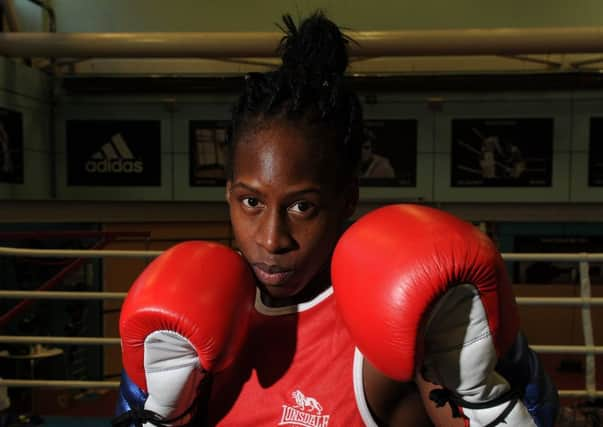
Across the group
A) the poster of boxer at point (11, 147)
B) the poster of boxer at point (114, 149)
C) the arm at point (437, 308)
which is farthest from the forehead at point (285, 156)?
the poster of boxer at point (114, 149)

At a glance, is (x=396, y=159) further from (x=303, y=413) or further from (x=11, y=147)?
(x=303, y=413)

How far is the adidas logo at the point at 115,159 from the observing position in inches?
202

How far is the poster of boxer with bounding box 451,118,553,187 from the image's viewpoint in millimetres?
4836

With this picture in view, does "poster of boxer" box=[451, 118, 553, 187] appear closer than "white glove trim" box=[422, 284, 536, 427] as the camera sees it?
No

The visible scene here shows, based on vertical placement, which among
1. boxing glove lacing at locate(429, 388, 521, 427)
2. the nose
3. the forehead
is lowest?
boxing glove lacing at locate(429, 388, 521, 427)

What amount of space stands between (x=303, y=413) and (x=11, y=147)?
4439 mm

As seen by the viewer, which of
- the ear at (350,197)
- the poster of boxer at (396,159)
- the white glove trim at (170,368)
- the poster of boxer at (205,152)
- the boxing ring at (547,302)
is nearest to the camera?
the white glove trim at (170,368)

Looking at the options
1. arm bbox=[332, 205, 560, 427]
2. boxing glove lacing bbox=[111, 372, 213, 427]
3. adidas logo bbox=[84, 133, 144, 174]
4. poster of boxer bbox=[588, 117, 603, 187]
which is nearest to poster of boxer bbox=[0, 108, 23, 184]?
adidas logo bbox=[84, 133, 144, 174]

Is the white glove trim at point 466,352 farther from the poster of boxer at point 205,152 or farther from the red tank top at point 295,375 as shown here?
the poster of boxer at point 205,152

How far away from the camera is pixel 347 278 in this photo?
2.32 ft

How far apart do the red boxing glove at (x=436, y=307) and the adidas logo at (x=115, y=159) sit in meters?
4.77

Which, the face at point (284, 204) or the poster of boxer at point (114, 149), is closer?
the face at point (284, 204)

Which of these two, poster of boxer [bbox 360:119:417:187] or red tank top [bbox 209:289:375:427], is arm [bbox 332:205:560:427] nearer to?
red tank top [bbox 209:289:375:427]

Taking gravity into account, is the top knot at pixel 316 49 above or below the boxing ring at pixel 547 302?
above
